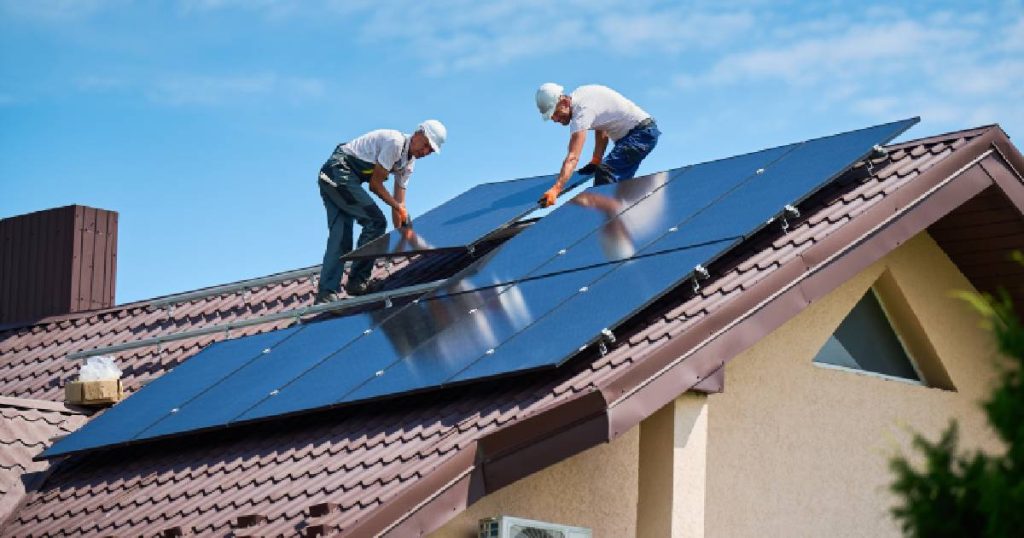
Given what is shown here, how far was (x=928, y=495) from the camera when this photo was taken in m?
6.80

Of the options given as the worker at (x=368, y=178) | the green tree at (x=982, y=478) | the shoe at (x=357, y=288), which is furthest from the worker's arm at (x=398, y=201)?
the green tree at (x=982, y=478)

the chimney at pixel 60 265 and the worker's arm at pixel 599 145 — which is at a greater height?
the chimney at pixel 60 265

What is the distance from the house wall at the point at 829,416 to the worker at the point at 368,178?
4.58 meters

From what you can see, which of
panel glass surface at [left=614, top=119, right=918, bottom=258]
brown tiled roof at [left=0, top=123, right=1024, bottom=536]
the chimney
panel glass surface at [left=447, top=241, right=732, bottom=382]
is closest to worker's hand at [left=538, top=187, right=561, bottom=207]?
panel glass surface at [left=614, top=119, right=918, bottom=258]

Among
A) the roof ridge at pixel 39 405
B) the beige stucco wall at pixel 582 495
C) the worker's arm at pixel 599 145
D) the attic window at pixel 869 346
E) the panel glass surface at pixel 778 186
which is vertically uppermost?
the worker's arm at pixel 599 145

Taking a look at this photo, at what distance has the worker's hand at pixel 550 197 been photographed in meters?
15.0

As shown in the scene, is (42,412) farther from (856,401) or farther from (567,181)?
(856,401)

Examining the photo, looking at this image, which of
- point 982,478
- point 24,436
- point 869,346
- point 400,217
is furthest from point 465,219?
point 982,478

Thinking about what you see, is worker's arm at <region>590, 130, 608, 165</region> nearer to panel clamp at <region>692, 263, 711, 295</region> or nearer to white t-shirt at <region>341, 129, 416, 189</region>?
white t-shirt at <region>341, 129, 416, 189</region>

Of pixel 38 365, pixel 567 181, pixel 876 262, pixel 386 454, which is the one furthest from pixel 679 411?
pixel 38 365

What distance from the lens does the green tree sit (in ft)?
21.2

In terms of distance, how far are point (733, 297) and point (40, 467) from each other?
6.20 meters

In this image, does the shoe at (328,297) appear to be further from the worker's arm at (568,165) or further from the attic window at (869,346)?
the attic window at (869,346)

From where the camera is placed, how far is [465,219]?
15.8 metres
